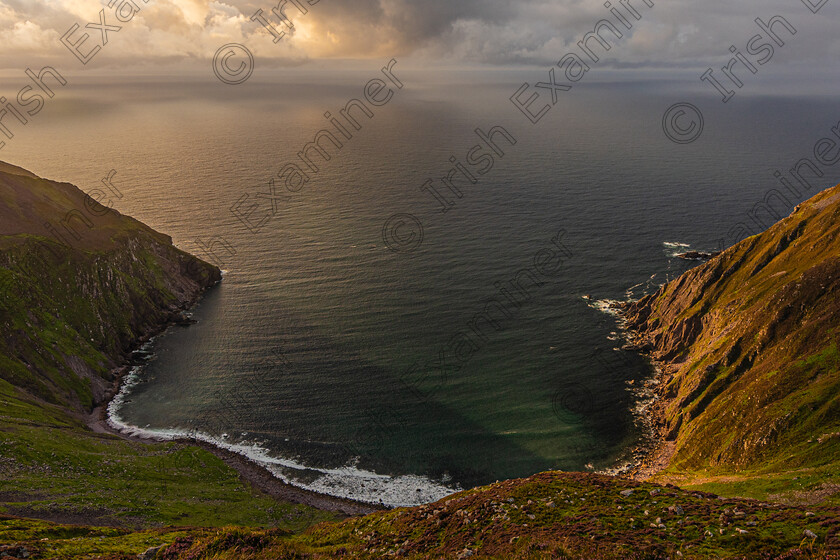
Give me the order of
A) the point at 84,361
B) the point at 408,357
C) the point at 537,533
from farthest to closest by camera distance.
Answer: the point at 408,357
the point at 84,361
the point at 537,533

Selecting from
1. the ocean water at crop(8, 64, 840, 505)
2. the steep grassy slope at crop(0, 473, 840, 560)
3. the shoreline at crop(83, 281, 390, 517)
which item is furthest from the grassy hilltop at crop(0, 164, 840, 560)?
the ocean water at crop(8, 64, 840, 505)

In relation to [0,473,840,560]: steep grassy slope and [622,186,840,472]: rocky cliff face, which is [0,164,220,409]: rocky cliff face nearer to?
[0,473,840,560]: steep grassy slope

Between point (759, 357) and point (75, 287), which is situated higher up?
point (75, 287)

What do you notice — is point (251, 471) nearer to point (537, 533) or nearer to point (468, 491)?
point (468, 491)

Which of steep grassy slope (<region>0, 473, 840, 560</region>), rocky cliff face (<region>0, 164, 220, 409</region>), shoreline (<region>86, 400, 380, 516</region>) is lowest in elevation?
shoreline (<region>86, 400, 380, 516</region>)

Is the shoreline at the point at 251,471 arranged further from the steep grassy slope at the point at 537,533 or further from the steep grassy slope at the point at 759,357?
the steep grassy slope at the point at 759,357

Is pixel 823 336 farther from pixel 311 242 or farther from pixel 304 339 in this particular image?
pixel 311 242

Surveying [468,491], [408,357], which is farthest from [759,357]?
[408,357]

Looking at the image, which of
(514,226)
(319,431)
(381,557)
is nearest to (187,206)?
(514,226)
